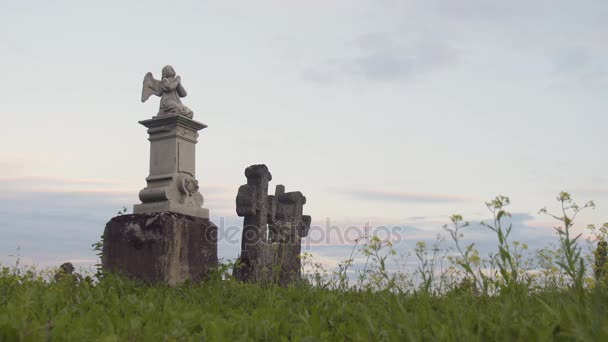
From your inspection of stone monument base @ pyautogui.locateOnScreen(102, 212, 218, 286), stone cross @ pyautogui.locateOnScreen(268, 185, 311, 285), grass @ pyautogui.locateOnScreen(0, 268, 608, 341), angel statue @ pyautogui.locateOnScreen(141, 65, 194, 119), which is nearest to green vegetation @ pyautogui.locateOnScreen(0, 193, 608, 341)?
grass @ pyautogui.locateOnScreen(0, 268, 608, 341)

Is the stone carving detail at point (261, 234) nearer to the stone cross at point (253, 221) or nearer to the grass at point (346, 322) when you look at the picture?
the stone cross at point (253, 221)

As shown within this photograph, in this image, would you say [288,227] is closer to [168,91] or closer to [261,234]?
[261,234]

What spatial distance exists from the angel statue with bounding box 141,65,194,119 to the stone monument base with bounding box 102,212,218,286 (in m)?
3.59

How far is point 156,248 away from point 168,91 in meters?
4.79

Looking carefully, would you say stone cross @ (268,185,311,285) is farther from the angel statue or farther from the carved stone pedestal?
the angel statue

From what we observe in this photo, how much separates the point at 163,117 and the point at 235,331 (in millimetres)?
8173

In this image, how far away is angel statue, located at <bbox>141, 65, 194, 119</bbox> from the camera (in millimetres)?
11633

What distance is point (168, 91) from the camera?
12.0m

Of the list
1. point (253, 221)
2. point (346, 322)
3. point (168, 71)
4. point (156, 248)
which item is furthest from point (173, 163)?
point (346, 322)

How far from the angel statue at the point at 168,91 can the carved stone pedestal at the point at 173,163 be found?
0.23m

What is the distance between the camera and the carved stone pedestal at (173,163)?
36.2 feet

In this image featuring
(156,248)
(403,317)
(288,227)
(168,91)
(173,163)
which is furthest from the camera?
(168,91)

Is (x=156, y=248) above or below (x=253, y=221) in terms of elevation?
below

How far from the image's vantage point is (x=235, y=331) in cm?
391
